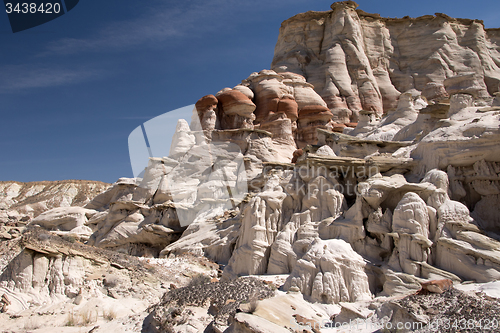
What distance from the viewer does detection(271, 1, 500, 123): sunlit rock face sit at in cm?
4053

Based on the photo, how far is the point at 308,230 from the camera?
41.7ft

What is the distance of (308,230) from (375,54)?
37739 millimetres

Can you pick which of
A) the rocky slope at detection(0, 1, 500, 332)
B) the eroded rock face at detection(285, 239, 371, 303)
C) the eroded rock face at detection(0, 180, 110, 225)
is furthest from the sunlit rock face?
the eroded rock face at detection(0, 180, 110, 225)

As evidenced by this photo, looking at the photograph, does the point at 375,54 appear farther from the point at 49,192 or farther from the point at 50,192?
the point at 49,192

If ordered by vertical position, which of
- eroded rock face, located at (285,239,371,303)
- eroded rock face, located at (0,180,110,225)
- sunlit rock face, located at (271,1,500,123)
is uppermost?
sunlit rock face, located at (271,1,500,123)

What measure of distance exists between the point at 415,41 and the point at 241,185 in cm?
3405

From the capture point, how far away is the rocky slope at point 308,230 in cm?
827

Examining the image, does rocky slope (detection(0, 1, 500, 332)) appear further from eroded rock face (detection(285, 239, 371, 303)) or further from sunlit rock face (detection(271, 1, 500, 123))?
sunlit rock face (detection(271, 1, 500, 123))

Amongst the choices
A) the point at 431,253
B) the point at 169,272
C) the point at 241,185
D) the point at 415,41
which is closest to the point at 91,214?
the point at 241,185

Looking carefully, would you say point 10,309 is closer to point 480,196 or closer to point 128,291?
point 128,291

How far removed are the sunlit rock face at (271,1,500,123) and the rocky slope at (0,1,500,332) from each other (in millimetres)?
16256

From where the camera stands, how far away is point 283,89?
118 ft

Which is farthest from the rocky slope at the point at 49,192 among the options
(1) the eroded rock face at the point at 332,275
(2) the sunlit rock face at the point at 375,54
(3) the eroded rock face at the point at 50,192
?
(1) the eroded rock face at the point at 332,275

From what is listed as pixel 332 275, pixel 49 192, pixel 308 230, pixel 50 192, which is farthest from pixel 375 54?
pixel 49 192
